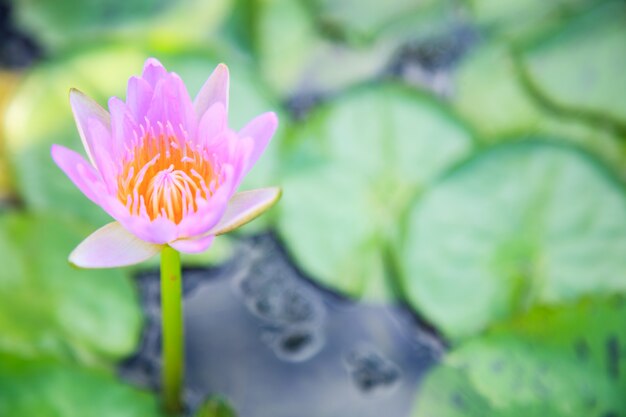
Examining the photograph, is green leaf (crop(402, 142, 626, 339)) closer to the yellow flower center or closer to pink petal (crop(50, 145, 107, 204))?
the yellow flower center

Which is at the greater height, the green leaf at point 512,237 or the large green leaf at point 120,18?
the large green leaf at point 120,18

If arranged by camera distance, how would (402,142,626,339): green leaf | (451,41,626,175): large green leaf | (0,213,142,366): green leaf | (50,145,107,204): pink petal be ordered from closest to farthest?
1. (50,145,107,204): pink petal
2. (0,213,142,366): green leaf
3. (402,142,626,339): green leaf
4. (451,41,626,175): large green leaf

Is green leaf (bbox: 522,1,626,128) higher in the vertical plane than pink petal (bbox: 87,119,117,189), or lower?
lower

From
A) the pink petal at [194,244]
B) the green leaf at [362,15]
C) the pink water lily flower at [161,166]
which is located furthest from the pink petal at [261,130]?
the green leaf at [362,15]

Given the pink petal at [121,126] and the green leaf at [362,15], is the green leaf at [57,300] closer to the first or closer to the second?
the pink petal at [121,126]

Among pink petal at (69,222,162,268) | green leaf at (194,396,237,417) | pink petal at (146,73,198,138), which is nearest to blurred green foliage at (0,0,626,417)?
green leaf at (194,396,237,417)

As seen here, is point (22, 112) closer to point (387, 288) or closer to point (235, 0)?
point (235, 0)
